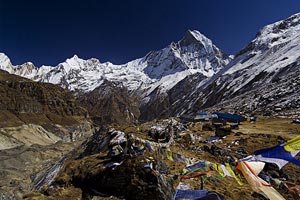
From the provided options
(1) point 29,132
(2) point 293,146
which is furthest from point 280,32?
(2) point 293,146

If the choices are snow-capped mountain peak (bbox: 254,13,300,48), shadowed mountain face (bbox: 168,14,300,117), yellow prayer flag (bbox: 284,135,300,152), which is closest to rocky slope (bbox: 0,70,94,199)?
yellow prayer flag (bbox: 284,135,300,152)

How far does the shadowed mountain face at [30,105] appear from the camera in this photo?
153750 millimetres

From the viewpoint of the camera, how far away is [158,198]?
1373cm

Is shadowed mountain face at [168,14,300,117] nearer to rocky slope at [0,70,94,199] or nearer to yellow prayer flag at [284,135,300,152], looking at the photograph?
yellow prayer flag at [284,135,300,152]

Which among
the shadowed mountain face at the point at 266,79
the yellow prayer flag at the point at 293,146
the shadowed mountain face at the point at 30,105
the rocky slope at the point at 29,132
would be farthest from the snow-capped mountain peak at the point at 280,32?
the yellow prayer flag at the point at 293,146

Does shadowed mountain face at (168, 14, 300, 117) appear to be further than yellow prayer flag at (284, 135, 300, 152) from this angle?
Yes

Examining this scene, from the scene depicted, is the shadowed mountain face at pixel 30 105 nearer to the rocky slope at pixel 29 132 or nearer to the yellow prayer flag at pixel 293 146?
the rocky slope at pixel 29 132

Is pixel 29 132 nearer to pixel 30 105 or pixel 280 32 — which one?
pixel 30 105

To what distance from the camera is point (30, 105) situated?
172 meters

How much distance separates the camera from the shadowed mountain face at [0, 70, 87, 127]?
154 metres

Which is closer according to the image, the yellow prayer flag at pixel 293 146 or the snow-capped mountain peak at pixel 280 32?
the yellow prayer flag at pixel 293 146

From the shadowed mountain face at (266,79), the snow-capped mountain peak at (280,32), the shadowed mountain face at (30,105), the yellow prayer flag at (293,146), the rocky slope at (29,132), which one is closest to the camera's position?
the yellow prayer flag at (293,146)

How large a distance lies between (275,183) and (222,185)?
2734 mm

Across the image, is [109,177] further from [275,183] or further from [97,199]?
[275,183]
